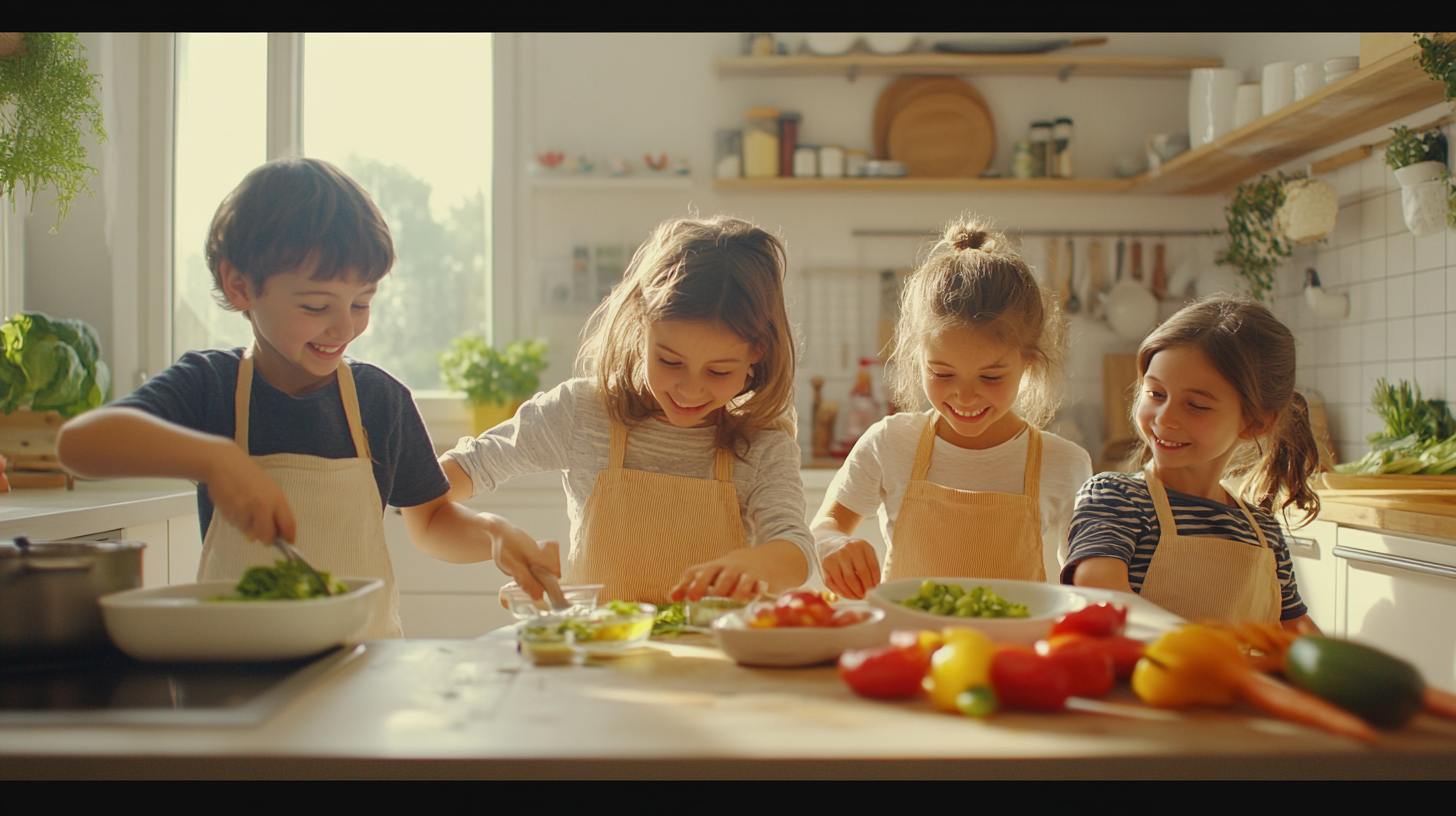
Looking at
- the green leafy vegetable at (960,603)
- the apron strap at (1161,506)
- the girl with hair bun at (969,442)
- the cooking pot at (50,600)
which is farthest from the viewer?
the girl with hair bun at (969,442)

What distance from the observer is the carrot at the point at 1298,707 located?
64 cm

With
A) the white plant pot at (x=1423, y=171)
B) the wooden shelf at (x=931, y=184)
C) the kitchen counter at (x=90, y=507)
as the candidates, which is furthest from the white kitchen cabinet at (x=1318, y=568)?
the kitchen counter at (x=90, y=507)

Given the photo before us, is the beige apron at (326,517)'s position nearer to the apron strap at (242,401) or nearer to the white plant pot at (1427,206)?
the apron strap at (242,401)

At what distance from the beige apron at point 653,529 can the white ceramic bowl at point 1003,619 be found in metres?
0.43

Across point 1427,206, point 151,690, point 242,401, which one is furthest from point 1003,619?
point 1427,206

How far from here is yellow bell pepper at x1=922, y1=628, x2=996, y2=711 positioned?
2.30 feet

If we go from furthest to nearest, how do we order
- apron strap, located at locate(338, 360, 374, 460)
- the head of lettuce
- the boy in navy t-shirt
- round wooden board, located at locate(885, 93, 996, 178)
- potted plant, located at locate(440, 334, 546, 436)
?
round wooden board, located at locate(885, 93, 996, 178), potted plant, located at locate(440, 334, 546, 436), the head of lettuce, apron strap, located at locate(338, 360, 374, 460), the boy in navy t-shirt

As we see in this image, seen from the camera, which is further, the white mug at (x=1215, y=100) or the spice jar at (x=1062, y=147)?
the spice jar at (x=1062, y=147)

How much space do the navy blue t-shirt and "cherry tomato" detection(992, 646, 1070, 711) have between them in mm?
869

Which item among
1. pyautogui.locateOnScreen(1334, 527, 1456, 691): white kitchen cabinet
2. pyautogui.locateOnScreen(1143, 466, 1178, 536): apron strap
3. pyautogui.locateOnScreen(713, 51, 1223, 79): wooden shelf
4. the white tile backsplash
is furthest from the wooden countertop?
pyautogui.locateOnScreen(713, 51, 1223, 79): wooden shelf

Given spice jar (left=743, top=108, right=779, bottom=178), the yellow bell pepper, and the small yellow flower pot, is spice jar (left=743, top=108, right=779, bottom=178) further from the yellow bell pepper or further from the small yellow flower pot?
the yellow bell pepper
